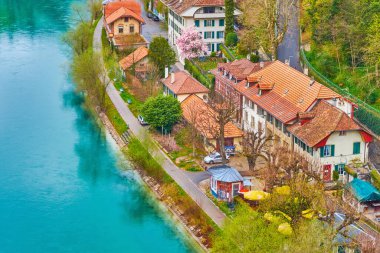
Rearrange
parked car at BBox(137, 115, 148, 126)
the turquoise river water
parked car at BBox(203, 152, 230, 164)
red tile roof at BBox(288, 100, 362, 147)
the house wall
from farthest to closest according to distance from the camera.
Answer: the house wall → parked car at BBox(137, 115, 148, 126) → parked car at BBox(203, 152, 230, 164) → red tile roof at BBox(288, 100, 362, 147) → the turquoise river water

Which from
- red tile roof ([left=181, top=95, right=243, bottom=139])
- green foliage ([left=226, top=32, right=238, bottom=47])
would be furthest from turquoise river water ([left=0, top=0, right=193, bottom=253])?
green foliage ([left=226, top=32, right=238, bottom=47])

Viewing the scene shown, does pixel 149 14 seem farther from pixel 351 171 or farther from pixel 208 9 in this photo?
pixel 351 171

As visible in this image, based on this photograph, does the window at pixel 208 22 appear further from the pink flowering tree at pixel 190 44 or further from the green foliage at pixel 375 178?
the green foliage at pixel 375 178

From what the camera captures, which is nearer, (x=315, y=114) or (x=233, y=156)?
(x=315, y=114)

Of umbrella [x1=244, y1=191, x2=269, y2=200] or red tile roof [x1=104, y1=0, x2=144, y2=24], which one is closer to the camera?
umbrella [x1=244, y1=191, x2=269, y2=200]

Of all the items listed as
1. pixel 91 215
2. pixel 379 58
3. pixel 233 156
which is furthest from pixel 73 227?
pixel 379 58

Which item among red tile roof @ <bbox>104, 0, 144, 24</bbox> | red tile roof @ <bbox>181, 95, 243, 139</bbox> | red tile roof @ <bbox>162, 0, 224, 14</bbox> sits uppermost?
red tile roof @ <bbox>162, 0, 224, 14</bbox>

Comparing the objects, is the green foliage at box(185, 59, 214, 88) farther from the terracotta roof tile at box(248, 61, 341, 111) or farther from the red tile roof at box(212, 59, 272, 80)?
the terracotta roof tile at box(248, 61, 341, 111)

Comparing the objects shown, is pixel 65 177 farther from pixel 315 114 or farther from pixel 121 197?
pixel 315 114
